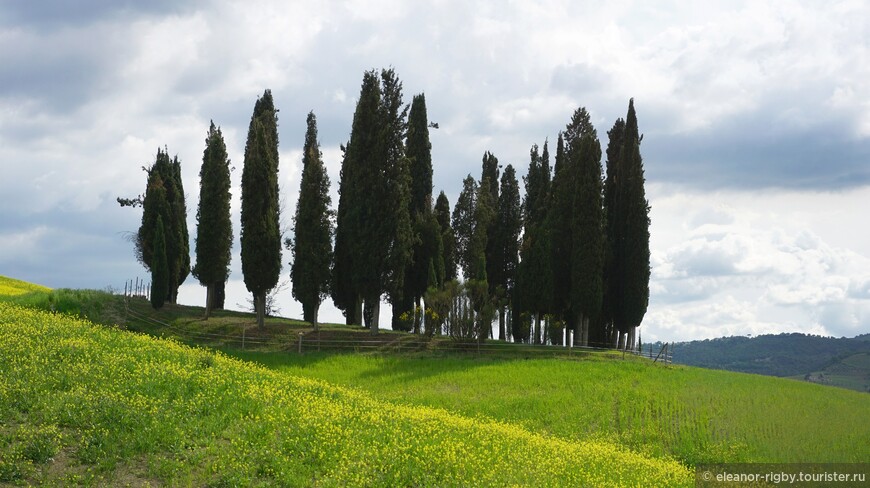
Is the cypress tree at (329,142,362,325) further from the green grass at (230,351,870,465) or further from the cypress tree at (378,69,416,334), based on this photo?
the green grass at (230,351,870,465)

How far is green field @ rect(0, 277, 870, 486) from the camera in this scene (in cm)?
1419

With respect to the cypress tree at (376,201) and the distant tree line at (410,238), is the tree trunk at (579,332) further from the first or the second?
the cypress tree at (376,201)

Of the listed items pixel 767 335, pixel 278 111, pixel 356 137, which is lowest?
pixel 767 335

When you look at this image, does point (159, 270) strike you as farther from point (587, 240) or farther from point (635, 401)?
point (635, 401)

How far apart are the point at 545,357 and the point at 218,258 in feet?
67.0

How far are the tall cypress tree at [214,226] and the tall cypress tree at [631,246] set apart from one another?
23.6 metres

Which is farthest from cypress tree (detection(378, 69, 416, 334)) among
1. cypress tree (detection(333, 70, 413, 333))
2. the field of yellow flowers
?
the field of yellow flowers

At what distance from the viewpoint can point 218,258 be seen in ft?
151

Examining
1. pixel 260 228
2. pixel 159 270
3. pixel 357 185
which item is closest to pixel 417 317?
pixel 357 185

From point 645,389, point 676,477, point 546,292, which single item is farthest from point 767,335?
point 676,477

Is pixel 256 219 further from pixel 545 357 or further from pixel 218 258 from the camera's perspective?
pixel 545 357

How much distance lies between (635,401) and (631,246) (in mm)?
19393

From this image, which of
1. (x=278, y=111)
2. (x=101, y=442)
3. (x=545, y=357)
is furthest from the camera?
(x=278, y=111)

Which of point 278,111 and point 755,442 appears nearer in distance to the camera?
point 755,442
